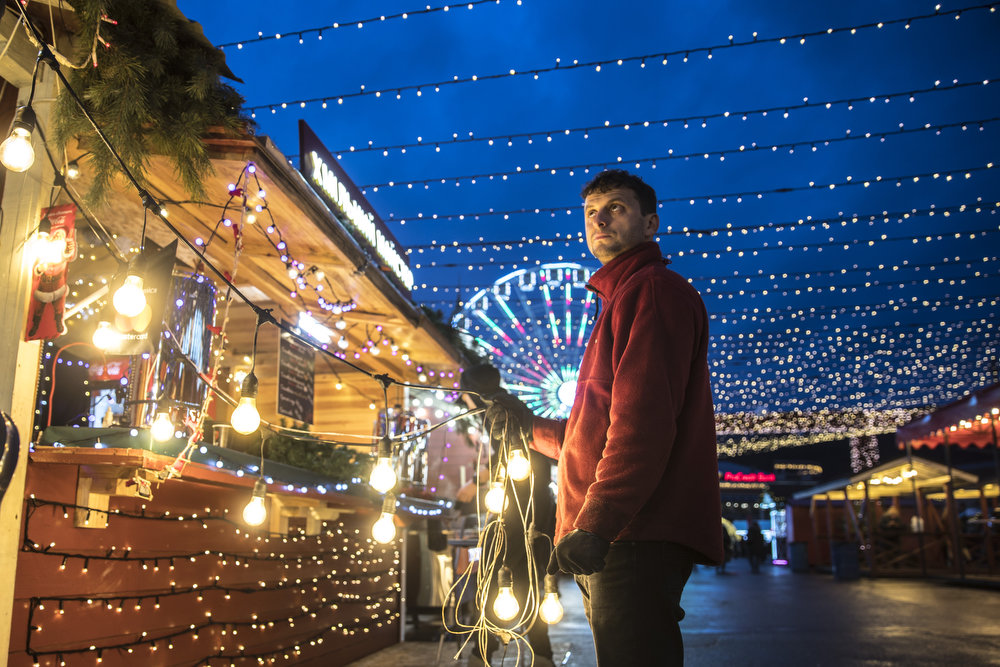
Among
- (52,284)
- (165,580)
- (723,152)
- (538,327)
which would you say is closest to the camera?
(52,284)

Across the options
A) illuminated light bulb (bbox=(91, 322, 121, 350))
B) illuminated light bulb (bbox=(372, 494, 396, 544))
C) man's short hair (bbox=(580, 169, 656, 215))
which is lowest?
illuminated light bulb (bbox=(372, 494, 396, 544))

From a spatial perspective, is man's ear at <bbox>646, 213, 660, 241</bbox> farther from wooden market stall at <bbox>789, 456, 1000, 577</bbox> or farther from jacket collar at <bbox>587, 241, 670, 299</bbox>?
wooden market stall at <bbox>789, 456, 1000, 577</bbox>

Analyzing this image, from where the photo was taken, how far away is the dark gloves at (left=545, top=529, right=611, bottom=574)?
1694mm

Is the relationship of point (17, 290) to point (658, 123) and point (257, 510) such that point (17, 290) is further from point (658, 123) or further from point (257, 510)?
point (658, 123)

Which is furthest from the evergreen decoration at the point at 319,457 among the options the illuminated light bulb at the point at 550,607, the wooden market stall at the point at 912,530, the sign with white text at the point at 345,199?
the wooden market stall at the point at 912,530

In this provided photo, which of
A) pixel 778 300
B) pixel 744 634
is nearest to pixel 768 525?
pixel 778 300

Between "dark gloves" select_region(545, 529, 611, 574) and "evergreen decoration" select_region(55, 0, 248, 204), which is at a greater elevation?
"evergreen decoration" select_region(55, 0, 248, 204)

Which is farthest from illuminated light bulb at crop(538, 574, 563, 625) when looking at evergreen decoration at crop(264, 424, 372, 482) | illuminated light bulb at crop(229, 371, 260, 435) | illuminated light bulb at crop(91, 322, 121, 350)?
evergreen decoration at crop(264, 424, 372, 482)

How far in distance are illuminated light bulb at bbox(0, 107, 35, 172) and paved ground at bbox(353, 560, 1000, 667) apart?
4.38 m

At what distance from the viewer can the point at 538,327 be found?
1505 cm

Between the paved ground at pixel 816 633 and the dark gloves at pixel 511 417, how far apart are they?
328cm

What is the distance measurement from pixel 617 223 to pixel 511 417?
0.88m

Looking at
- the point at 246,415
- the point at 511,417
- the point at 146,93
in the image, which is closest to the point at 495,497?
the point at 511,417

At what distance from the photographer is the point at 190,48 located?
3820 mm
